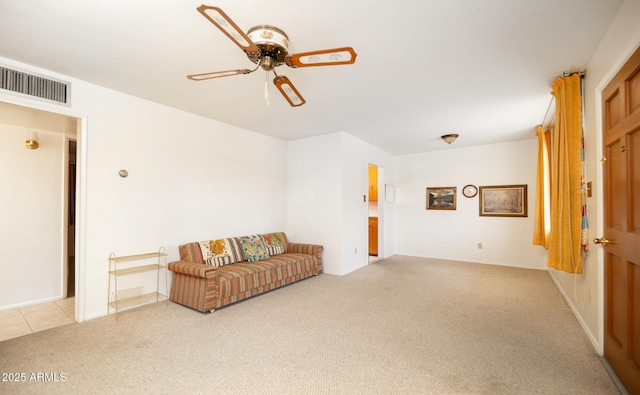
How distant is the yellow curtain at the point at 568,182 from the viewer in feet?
8.45

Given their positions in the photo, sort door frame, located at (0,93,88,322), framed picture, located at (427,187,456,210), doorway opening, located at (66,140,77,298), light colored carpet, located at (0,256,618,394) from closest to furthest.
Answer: light colored carpet, located at (0,256,618,394), door frame, located at (0,93,88,322), doorway opening, located at (66,140,77,298), framed picture, located at (427,187,456,210)

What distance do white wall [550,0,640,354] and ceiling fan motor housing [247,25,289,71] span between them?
226 cm

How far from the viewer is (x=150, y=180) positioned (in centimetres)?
359

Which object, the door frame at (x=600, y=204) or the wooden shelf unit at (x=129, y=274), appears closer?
the door frame at (x=600, y=204)

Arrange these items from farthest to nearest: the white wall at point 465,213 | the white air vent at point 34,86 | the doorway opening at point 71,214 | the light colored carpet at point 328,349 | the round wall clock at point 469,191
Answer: the round wall clock at point 469,191
the white wall at point 465,213
the doorway opening at point 71,214
the white air vent at point 34,86
the light colored carpet at point 328,349

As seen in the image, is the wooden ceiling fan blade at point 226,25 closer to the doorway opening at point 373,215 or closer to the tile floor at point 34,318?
the tile floor at point 34,318

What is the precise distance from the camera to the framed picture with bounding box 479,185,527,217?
18.6 ft

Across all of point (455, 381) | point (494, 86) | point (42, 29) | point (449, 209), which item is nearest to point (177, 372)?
point (455, 381)

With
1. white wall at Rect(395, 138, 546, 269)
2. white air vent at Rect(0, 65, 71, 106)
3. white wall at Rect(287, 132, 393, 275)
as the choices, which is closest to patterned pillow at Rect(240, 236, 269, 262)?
white wall at Rect(287, 132, 393, 275)

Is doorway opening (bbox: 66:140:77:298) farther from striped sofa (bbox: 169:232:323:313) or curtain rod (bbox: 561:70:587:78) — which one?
curtain rod (bbox: 561:70:587:78)

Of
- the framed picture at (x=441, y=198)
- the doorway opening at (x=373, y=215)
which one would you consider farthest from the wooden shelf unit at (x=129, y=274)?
the framed picture at (x=441, y=198)

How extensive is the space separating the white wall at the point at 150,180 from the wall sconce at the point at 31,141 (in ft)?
4.16

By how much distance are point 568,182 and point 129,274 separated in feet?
16.2

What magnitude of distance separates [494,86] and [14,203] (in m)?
6.11
